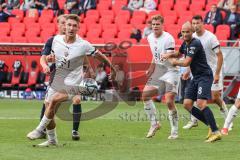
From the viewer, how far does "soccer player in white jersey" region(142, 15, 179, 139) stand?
12977 millimetres

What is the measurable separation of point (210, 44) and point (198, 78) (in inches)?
75.0

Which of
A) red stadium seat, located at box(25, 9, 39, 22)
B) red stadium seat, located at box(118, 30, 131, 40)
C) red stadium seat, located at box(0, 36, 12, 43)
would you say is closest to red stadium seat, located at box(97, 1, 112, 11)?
red stadium seat, located at box(118, 30, 131, 40)

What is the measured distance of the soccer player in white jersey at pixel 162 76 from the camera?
1298 cm

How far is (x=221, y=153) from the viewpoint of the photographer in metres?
10.5

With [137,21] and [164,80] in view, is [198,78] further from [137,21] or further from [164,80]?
[137,21]

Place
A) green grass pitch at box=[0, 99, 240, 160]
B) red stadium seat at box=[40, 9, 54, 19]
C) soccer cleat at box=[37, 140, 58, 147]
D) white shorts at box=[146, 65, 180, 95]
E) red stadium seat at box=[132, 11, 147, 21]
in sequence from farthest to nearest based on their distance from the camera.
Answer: red stadium seat at box=[40, 9, 54, 19], red stadium seat at box=[132, 11, 147, 21], white shorts at box=[146, 65, 180, 95], soccer cleat at box=[37, 140, 58, 147], green grass pitch at box=[0, 99, 240, 160]

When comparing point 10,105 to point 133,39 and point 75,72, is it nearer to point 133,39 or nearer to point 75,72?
point 133,39

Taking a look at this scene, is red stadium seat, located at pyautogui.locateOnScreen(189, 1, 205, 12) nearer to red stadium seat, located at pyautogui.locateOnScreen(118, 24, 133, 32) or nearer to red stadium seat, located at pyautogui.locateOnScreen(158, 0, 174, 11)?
red stadium seat, located at pyautogui.locateOnScreen(158, 0, 174, 11)

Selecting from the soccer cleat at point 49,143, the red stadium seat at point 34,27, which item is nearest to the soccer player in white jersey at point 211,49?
the soccer cleat at point 49,143

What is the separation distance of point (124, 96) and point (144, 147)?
11.8 m

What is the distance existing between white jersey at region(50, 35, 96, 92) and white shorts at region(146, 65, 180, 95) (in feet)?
6.57

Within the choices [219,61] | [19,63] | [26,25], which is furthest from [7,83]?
[219,61]

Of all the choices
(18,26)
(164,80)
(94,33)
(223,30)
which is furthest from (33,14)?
(164,80)

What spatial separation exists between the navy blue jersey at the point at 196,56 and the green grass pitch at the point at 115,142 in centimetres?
121
